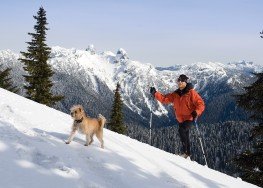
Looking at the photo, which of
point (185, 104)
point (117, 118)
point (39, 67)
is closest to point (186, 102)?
point (185, 104)

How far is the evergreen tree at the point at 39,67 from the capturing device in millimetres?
40906

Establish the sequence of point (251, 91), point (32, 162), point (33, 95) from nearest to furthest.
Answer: point (32, 162), point (251, 91), point (33, 95)

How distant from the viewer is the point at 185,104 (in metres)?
15.2

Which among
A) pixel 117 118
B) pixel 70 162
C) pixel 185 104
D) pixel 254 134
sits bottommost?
pixel 70 162

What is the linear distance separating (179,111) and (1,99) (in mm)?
6485

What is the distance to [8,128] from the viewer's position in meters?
11.3

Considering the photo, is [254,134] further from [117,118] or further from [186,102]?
[117,118]

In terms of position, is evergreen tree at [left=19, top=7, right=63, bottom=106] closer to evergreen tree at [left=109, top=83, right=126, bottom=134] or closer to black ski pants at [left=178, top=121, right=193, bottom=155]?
evergreen tree at [left=109, top=83, right=126, bottom=134]

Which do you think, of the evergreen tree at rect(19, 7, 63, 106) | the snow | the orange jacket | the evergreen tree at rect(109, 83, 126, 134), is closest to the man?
the orange jacket

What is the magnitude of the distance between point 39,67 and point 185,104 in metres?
28.7

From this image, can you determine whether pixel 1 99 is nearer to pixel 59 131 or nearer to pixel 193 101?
pixel 59 131

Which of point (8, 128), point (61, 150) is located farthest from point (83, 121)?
point (8, 128)

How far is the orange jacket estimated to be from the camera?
14.9 metres

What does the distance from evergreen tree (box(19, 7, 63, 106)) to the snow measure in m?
26.6
